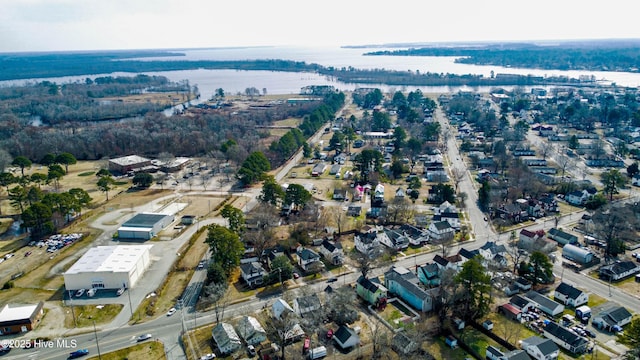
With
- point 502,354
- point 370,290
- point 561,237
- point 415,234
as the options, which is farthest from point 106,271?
point 561,237

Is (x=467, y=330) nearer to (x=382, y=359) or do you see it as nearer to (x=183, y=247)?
(x=382, y=359)

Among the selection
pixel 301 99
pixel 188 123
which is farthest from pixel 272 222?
pixel 301 99

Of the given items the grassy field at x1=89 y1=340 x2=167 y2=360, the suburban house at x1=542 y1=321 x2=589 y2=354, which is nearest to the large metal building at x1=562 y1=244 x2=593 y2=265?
the suburban house at x1=542 y1=321 x2=589 y2=354

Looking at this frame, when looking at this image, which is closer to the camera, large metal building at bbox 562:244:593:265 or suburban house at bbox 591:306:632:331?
suburban house at bbox 591:306:632:331

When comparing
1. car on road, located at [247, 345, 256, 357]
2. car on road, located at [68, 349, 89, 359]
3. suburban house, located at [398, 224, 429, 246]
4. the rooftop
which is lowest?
car on road, located at [247, 345, 256, 357]

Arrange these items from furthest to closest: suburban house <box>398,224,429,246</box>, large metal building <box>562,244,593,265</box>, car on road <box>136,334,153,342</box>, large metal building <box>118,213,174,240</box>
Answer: large metal building <box>118,213,174,240</box>, suburban house <box>398,224,429,246</box>, large metal building <box>562,244,593,265</box>, car on road <box>136,334,153,342</box>

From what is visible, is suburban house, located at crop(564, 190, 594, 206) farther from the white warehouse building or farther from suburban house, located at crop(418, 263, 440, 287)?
the white warehouse building

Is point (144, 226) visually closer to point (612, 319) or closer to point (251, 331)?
point (251, 331)
